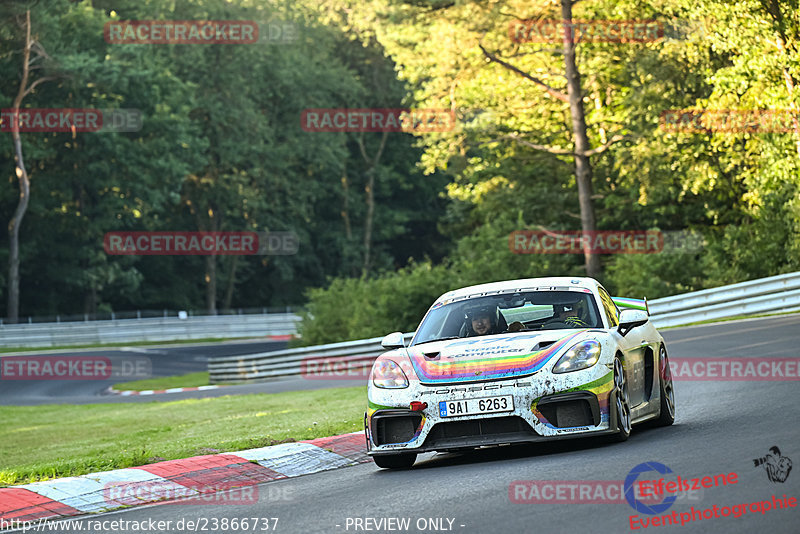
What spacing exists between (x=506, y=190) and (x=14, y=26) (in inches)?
1104

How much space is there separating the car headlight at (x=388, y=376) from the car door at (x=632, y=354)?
1.73 m

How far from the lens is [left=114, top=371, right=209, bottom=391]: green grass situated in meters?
32.2

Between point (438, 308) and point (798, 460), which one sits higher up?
point (438, 308)

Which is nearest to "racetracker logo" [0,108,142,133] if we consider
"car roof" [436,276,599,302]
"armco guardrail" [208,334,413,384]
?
"armco guardrail" [208,334,413,384]

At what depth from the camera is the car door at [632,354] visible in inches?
374

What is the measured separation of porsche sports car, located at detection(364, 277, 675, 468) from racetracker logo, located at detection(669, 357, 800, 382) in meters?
4.57

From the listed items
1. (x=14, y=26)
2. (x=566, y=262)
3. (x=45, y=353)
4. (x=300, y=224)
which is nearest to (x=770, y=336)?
(x=566, y=262)

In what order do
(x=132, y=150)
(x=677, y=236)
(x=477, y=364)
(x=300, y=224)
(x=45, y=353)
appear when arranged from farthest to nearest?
(x=300, y=224) → (x=132, y=150) → (x=45, y=353) → (x=677, y=236) → (x=477, y=364)

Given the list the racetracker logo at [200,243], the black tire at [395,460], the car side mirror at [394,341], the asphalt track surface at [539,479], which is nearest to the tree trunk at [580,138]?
the asphalt track surface at [539,479]

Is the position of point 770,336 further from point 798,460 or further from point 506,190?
point 506,190

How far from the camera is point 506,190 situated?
135 ft

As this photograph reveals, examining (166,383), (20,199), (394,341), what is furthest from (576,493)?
(20,199)

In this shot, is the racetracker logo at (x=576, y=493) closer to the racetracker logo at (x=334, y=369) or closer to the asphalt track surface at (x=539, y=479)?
the asphalt track surface at (x=539, y=479)

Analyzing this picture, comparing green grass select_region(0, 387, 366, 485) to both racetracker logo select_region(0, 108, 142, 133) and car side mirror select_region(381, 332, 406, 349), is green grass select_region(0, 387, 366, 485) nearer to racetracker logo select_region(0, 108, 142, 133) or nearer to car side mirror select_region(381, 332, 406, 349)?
car side mirror select_region(381, 332, 406, 349)
